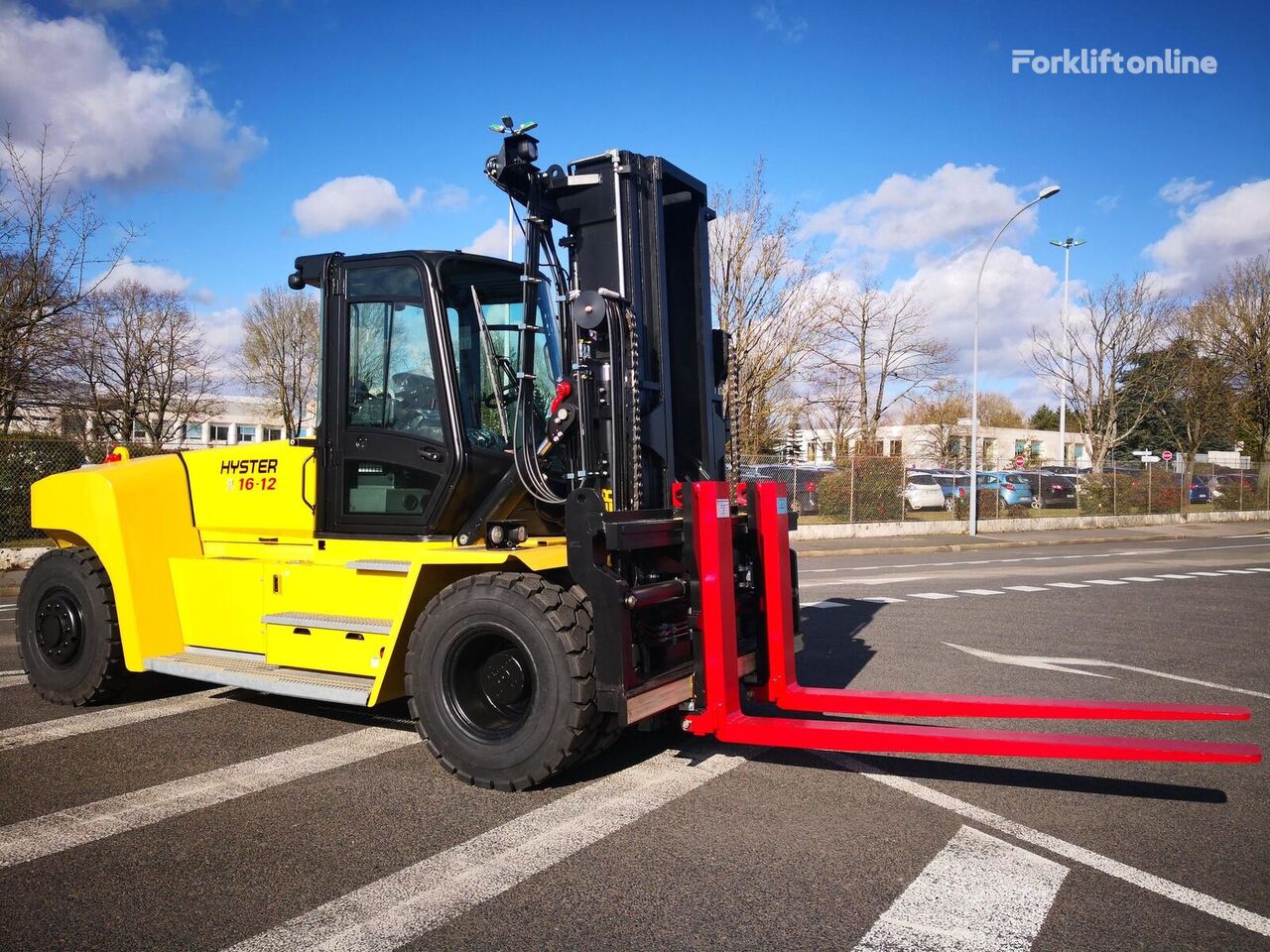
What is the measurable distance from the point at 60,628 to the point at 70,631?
0.12 m

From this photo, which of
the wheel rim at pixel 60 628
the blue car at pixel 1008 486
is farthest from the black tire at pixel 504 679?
the blue car at pixel 1008 486

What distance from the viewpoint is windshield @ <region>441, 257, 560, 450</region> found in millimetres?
5527

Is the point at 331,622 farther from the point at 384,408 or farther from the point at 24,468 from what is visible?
the point at 24,468

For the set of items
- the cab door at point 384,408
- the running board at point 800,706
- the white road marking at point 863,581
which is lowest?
the white road marking at point 863,581

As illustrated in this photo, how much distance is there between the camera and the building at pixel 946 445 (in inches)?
1359

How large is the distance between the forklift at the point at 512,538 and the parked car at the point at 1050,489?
1248 inches

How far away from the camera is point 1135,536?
30.0m

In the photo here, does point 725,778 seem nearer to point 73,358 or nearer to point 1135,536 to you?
point 73,358

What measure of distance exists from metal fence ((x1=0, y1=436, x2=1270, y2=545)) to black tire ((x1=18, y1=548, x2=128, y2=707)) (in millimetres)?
10176

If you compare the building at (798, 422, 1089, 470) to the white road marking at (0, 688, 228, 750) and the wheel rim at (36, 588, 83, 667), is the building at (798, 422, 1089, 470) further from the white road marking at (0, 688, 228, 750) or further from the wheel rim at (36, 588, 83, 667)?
the wheel rim at (36, 588, 83, 667)

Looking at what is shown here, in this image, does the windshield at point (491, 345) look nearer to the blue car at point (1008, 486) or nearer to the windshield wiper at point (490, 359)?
the windshield wiper at point (490, 359)

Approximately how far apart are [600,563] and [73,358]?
21.2m

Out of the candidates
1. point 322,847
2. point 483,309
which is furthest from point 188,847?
point 483,309

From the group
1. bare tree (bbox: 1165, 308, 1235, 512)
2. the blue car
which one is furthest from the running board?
bare tree (bbox: 1165, 308, 1235, 512)
